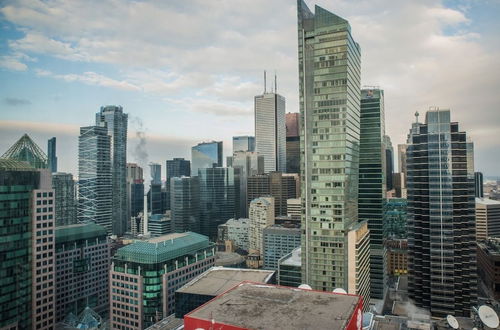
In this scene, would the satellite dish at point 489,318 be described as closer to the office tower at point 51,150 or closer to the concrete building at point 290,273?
the concrete building at point 290,273

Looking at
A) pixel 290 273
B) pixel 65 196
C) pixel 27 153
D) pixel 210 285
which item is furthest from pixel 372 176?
pixel 65 196

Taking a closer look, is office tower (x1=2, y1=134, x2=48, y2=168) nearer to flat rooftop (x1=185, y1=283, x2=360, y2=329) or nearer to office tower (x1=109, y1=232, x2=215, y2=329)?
office tower (x1=109, y1=232, x2=215, y2=329)

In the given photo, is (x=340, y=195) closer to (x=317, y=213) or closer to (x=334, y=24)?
(x=317, y=213)

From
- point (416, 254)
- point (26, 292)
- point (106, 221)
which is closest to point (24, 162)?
point (26, 292)

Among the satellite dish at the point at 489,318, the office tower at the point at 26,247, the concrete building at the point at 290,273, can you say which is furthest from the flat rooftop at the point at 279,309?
the office tower at the point at 26,247

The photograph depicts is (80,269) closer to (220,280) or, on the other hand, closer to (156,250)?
(156,250)

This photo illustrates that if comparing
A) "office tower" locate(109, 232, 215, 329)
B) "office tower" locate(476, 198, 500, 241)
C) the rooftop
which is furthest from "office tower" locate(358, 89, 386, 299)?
"office tower" locate(476, 198, 500, 241)
